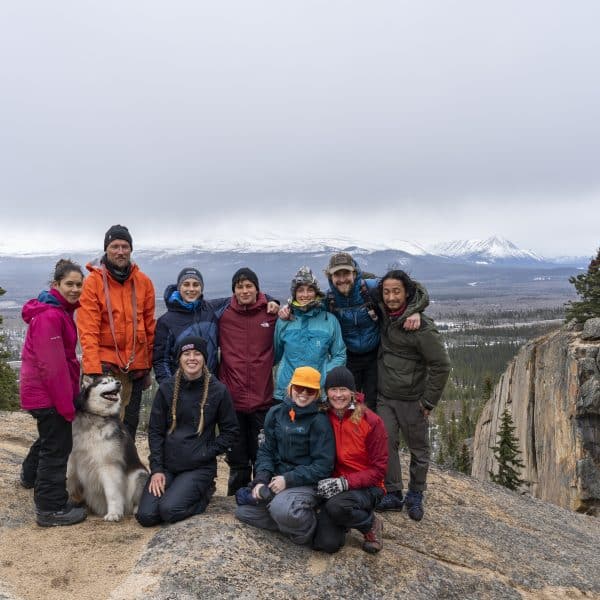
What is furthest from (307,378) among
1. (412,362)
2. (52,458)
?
(52,458)

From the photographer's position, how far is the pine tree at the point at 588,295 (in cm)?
3098

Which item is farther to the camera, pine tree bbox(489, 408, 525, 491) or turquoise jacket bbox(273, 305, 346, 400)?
pine tree bbox(489, 408, 525, 491)

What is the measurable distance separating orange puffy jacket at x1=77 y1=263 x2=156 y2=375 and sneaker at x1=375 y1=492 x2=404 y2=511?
4304mm

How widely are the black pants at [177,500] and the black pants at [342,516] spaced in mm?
1633

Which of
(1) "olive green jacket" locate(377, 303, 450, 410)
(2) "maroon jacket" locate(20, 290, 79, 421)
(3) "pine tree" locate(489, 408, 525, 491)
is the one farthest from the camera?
(3) "pine tree" locate(489, 408, 525, 491)

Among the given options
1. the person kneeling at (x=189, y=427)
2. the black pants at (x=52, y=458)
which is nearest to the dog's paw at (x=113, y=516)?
the person kneeling at (x=189, y=427)

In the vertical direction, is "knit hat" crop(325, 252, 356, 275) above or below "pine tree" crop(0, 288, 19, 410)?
above

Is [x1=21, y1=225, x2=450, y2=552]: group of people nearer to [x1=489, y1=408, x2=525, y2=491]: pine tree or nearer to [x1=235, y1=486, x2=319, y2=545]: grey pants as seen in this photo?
[x1=235, y1=486, x2=319, y2=545]: grey pants

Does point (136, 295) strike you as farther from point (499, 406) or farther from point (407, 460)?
point (499, 406)

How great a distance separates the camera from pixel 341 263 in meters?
7.23

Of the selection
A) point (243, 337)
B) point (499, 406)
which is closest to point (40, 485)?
point (243, 337)

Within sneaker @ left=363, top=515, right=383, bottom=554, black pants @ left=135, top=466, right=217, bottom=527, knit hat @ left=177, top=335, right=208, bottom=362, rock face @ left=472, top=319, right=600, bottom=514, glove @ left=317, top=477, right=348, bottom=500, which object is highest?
knit hat @ left=177, top=335, right=208, bottom=362

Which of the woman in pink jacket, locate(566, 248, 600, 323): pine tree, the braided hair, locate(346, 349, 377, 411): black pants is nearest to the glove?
the braided hair

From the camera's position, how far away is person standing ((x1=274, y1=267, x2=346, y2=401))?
23.6ft
